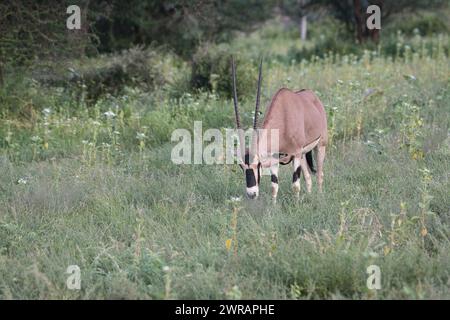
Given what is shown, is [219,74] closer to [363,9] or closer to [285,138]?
[285,138]

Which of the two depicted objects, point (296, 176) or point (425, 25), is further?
point (425, 25)

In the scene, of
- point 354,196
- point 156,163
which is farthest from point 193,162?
point 354,196

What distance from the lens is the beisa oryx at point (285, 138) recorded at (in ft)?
19.7

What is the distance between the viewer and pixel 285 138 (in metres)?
6.58

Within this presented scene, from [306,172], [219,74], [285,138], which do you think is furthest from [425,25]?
[285,138]

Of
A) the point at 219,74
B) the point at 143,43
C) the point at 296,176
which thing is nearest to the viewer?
the point at 296,176

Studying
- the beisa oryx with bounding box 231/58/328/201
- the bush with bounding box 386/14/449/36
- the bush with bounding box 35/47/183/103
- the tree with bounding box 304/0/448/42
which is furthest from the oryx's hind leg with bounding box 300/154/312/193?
the bush with bounding box 386/14/449/36

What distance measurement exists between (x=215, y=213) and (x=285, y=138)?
3.66 feet

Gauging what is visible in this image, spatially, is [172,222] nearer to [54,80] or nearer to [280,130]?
[280,130]

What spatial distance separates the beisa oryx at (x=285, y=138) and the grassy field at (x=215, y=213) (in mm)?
275

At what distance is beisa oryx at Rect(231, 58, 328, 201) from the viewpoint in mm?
6020

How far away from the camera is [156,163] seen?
8156mm

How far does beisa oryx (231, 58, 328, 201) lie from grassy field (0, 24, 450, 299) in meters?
0.28

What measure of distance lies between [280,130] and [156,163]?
2.15 meters
